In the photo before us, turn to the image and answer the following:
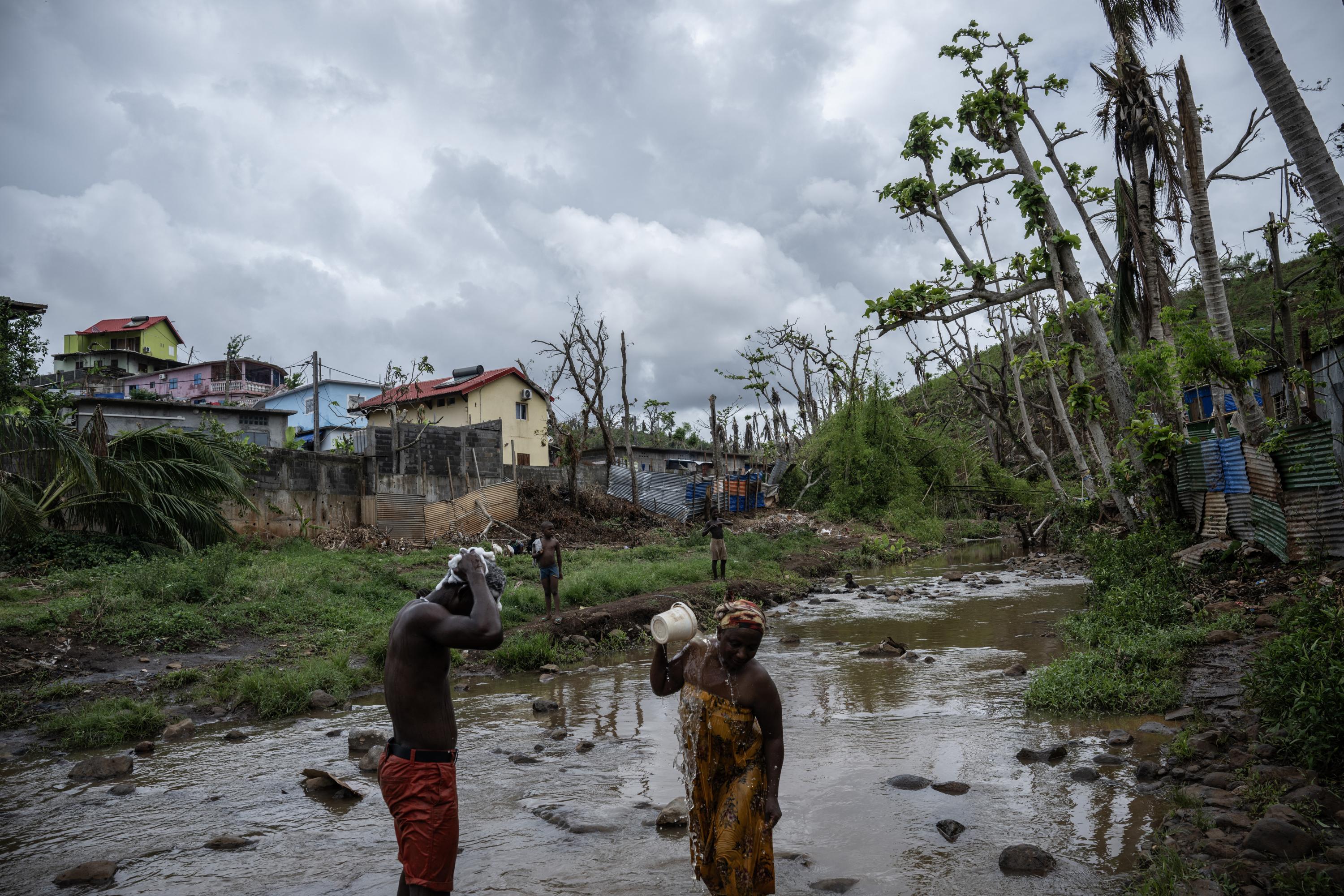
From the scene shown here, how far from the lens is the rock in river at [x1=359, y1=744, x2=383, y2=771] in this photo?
7.20 meters

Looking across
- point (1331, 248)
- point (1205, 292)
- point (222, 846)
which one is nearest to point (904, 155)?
point (1205, 292)

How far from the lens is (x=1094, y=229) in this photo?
17.9m

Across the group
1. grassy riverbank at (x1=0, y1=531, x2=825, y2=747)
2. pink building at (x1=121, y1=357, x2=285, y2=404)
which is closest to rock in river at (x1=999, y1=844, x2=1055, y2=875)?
grassy riverbank at (x1=0, y1=531, x2=825, y2=747)

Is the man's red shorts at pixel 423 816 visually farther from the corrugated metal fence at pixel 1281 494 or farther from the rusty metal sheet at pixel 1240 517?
the rusty metal sheet at pixel 1240 517

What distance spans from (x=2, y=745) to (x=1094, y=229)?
19.7 meters

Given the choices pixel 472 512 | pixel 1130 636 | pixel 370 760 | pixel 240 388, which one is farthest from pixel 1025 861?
pixel 240 388

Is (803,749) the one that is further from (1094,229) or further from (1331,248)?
(1094,229)

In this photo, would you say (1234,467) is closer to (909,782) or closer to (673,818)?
(909,782)

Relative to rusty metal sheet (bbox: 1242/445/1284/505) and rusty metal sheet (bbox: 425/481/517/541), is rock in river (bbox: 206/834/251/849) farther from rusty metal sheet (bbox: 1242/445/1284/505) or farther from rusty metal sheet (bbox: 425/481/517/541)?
rusty metal sheet (bbox: 425/481/517/541)

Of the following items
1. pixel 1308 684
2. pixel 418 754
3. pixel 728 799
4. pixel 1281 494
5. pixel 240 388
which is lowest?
pixel 1308 684

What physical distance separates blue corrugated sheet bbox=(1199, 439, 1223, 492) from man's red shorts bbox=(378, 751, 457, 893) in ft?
36.3

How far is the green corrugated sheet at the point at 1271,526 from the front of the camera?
9.84m

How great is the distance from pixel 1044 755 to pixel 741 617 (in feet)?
13.2

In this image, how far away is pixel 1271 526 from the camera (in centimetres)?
1009
